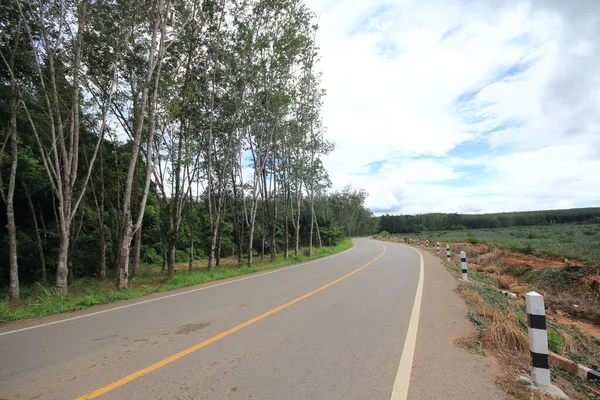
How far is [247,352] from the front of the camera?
3.83 meters

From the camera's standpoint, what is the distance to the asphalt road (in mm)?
2961

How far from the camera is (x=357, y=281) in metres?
9.34

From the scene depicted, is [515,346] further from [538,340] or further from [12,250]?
[12,250]

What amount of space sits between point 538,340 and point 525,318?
10.7 feet

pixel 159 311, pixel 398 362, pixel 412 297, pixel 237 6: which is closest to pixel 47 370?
pixel 159 311

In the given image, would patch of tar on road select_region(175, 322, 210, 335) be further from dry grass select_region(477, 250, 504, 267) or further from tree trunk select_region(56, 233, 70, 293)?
dry grass select_region(477, 250, 504, 267)

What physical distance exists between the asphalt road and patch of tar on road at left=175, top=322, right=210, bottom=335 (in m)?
0.02

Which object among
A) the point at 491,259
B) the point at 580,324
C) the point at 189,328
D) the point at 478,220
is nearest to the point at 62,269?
the point at 189,328

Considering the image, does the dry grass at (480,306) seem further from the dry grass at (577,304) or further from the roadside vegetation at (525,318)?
the dry grass at (577,304)

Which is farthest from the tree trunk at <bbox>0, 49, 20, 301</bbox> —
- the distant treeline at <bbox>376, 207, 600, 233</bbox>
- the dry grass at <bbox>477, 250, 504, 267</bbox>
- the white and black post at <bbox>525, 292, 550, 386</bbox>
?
the distant treeline at <bbox>376, 207, 600, 233</bbox>

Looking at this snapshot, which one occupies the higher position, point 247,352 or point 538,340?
point 538,340

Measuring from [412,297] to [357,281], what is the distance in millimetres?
2431

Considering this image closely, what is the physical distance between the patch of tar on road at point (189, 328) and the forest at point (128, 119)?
5.92 m

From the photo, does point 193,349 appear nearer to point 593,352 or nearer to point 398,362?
point 398,362
